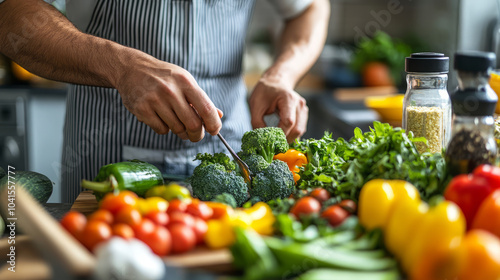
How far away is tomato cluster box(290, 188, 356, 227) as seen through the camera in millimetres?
879

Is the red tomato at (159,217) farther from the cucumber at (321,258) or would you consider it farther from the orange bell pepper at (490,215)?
the orange bell pepper at (490,215)

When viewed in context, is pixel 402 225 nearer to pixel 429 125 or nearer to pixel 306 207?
pixel 306 207

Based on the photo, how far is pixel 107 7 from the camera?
61.3 inches

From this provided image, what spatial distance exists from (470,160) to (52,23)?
3.37 ft

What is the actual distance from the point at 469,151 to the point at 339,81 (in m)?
2.73

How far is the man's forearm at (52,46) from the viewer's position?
1238 millimetres

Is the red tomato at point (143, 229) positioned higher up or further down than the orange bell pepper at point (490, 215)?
further down

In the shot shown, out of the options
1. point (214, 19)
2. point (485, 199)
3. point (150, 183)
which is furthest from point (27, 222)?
point (214, 19)

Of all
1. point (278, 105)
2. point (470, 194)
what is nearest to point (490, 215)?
point (470, 194)

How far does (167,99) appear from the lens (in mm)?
1116

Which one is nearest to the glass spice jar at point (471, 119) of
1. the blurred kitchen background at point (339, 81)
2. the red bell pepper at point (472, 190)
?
the red bell pepper at point (472, 190)

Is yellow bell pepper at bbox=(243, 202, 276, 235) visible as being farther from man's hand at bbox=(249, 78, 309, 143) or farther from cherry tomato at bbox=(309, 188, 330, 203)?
man's hand at bbox=(249, 78, 309, 143)

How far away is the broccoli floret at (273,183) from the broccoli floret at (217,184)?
0.09 feet

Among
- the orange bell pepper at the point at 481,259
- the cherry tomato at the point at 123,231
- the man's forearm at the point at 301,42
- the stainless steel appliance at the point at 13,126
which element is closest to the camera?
the orange bell pepper at the point at 481,259
